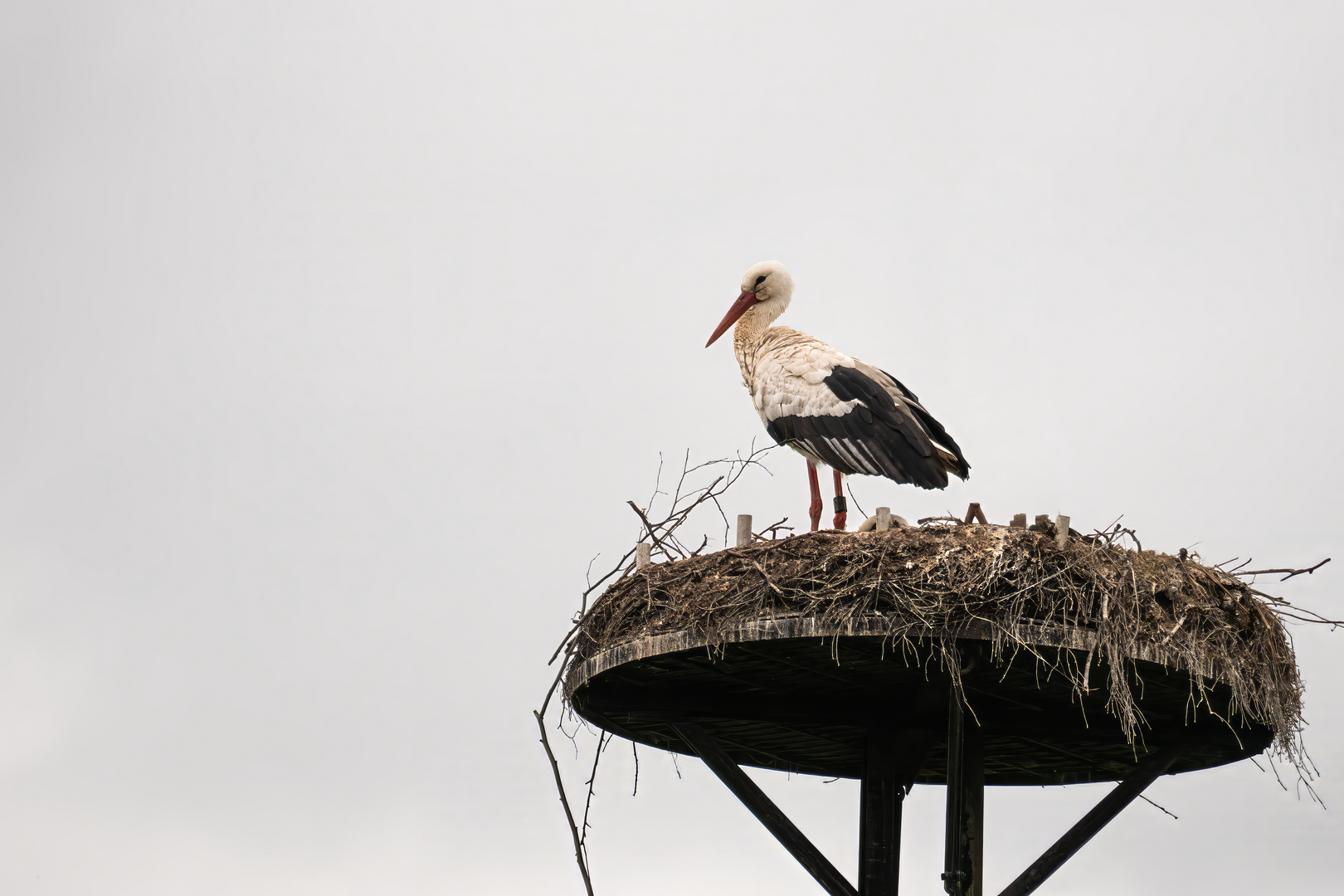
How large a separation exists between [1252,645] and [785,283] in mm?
4216

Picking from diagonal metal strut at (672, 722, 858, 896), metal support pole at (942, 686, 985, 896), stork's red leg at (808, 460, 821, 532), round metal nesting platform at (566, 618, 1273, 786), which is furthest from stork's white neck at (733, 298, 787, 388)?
metal support pole at (942, 686, 985, 896)

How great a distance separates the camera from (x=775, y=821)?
6625mm

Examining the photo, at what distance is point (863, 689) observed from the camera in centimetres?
704

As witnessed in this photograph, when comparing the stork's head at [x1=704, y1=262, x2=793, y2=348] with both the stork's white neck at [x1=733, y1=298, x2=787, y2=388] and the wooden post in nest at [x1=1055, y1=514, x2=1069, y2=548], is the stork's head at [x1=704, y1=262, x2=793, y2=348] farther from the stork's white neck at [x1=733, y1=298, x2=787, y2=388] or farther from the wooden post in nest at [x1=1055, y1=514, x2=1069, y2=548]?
the wooden post in nest at [x1=1055, y1=514, x2=1069, y2=548]

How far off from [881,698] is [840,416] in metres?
1.61

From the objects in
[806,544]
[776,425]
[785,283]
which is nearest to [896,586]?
[806,544]

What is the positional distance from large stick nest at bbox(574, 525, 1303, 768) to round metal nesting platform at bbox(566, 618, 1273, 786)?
67 millimetres

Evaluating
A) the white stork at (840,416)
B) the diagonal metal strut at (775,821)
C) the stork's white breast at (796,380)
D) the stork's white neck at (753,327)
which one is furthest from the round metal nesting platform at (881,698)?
the stork's white neck at (753,327)

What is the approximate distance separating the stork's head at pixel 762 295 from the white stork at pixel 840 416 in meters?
0.33

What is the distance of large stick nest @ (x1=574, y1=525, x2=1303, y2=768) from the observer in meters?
5.79

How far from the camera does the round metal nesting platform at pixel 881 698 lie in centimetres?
604

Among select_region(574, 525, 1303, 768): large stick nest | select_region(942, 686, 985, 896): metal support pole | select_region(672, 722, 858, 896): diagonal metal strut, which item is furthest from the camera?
select_region(672, 722, 858, 896): diagonal metal strut

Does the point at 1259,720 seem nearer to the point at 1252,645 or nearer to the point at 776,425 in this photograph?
the point at 1252,645

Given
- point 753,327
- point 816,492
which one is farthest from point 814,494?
point 753,327
